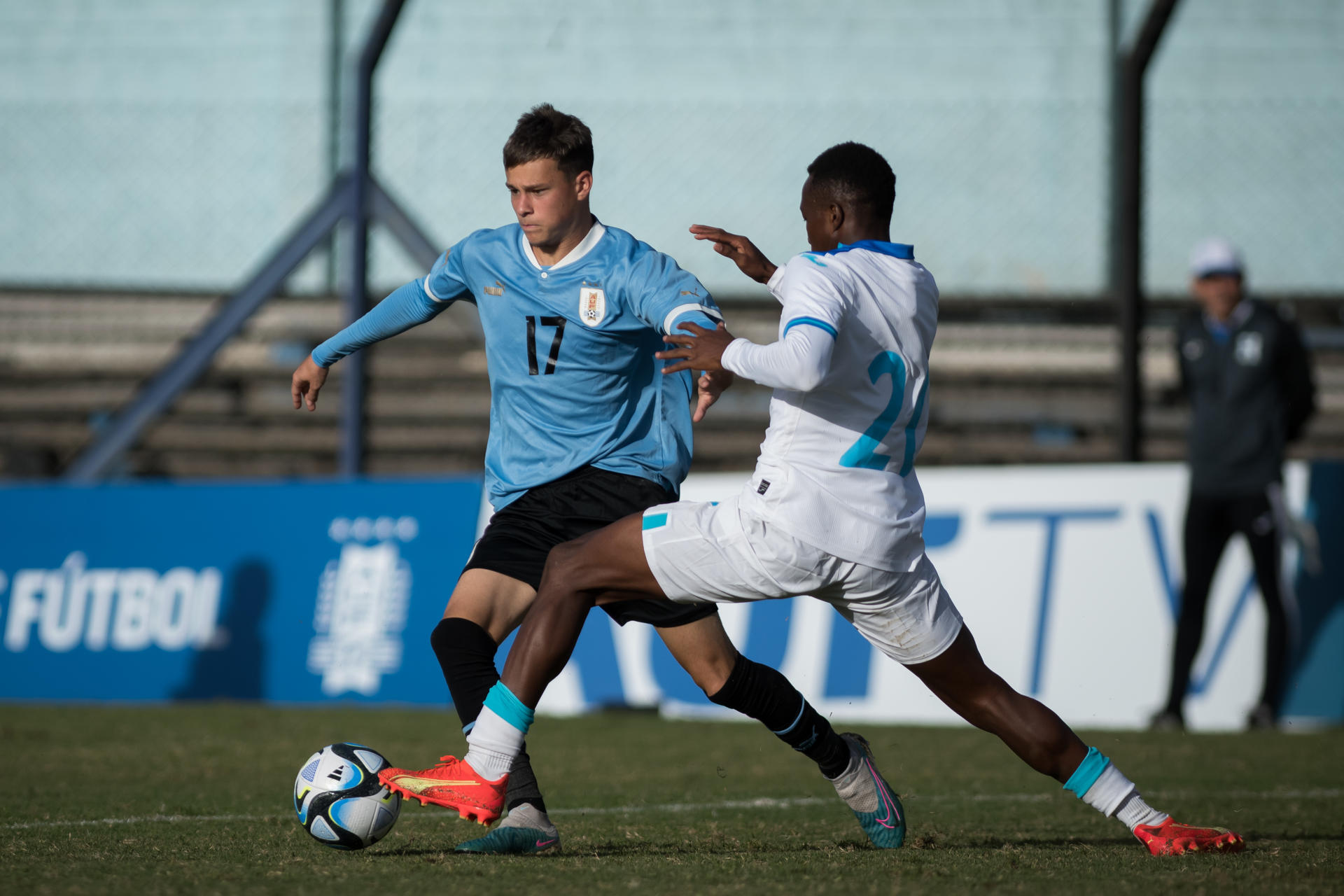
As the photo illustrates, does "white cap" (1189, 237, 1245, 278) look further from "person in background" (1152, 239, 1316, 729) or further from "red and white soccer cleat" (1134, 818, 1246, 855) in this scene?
"red and white soccer cleat" (1134, 818, 1246, 855)

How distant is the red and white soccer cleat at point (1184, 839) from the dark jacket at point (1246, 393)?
429cm

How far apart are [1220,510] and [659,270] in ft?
15.6

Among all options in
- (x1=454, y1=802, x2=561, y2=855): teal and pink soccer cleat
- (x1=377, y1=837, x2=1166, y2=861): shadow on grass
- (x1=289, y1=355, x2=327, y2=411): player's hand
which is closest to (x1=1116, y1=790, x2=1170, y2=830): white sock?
(x1=377, y1=837, x2=1166, y2=861): shadow on grass

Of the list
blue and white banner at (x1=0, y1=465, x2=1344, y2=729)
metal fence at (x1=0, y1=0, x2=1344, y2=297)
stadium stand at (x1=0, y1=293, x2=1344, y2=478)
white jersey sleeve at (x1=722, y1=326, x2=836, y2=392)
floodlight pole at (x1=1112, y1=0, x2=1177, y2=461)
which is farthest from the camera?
stadium stand at (x1=0, y1=293, x2=1344, y2=478)

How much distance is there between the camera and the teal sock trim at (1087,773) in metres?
4.26

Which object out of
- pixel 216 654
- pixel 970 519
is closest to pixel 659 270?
pixel 970 519

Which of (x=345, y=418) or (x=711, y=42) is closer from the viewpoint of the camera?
(x=345, y=418)

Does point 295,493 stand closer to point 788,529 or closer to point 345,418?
point 345,418

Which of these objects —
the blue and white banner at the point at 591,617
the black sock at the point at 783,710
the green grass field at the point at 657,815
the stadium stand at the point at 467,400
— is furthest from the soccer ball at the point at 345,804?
the stadium stand at the point at 467,400

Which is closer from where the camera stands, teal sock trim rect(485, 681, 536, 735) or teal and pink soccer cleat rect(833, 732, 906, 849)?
teal sock trim rect(485, 681, 536, 735)

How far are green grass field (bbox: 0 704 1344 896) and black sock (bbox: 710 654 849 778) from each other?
0.26 m

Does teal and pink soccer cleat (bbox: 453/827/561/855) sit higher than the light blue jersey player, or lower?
lower

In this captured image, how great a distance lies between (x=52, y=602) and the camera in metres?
9.75

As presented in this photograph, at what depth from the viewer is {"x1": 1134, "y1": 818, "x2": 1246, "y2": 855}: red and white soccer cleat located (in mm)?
4258
